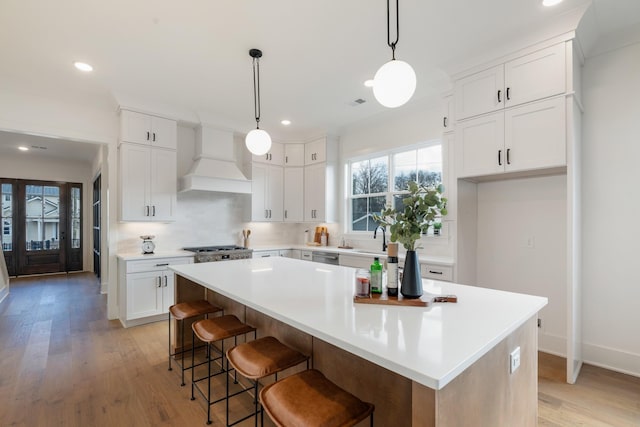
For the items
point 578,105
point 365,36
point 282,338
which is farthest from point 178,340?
point 578,105

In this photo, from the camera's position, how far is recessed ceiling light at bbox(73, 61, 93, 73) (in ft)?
9.83

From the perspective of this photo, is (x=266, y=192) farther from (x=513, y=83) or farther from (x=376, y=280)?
(x=376, y=280)

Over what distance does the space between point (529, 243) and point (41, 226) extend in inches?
367

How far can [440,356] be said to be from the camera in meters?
0.99

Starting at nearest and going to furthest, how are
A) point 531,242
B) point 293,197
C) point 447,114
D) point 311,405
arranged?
1. point 311,405
2. point 531,242
3. point 447,114
4. point 293,197

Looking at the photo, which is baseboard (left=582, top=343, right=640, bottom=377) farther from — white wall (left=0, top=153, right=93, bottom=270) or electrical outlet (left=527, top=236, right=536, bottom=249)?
white wall (left=0, top=153, right=93, bottom=270)

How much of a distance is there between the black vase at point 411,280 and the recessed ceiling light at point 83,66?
345 cm

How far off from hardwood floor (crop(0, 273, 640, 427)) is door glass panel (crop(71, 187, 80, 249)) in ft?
14.3

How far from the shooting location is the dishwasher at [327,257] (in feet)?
14.6

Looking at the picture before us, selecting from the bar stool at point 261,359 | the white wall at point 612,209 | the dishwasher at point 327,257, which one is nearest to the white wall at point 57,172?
the dishwasher at point 327,257

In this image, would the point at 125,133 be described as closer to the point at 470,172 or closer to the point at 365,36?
the point at 365,36

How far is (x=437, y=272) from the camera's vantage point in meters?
3.29

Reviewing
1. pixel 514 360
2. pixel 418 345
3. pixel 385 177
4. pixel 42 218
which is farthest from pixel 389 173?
pixel 42 218

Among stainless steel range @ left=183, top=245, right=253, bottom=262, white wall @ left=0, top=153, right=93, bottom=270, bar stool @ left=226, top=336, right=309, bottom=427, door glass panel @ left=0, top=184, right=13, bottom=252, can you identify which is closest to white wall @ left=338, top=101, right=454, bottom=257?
stainless steel range @ left=183, top=245, right=253, bottom=262
